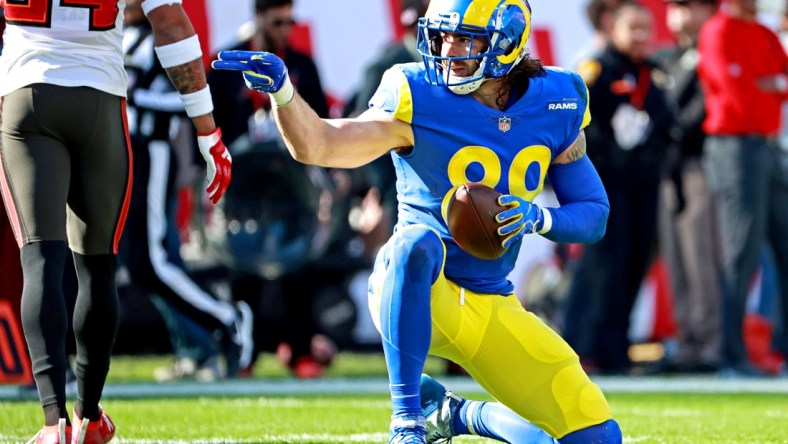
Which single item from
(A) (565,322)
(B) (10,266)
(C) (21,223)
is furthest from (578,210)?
(A) (565,322)

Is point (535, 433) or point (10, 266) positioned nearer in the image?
point (535, 433)

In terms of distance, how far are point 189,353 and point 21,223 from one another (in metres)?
3.56

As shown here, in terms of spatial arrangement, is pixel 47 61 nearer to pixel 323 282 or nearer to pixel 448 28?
pixel 448 28

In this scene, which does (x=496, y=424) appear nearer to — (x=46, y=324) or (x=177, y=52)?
(x=46, y=324)

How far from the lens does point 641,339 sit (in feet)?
32.1

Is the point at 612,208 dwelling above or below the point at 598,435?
below

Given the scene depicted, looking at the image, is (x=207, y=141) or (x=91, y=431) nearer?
(x=91, y=431)

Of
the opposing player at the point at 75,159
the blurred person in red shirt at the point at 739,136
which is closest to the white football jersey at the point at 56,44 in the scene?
the opposing player at the point at 75,159

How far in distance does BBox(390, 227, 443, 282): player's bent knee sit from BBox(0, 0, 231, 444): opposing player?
0.63m

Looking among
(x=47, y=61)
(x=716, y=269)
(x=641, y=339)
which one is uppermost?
(x=47, y=61)

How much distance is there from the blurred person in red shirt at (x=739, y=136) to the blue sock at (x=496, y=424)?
4.17 m

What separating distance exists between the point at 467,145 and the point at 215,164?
29.0 inches

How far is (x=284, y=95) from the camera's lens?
3.72 meters

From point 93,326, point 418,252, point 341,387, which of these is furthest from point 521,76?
point 341,387
